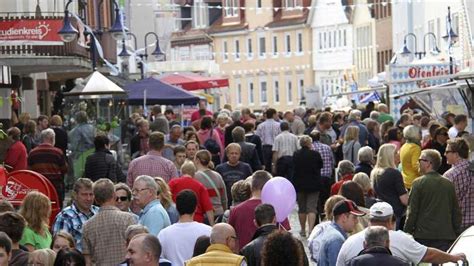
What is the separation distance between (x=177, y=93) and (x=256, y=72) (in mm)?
95011

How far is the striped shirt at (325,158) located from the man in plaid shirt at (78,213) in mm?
11155

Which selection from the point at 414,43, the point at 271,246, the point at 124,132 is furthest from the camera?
the point at 414,43

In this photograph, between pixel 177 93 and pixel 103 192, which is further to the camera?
pixel 177 93

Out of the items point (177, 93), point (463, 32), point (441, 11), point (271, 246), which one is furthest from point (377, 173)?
point (441, 11)

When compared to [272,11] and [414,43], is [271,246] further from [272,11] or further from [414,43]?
[272,11]

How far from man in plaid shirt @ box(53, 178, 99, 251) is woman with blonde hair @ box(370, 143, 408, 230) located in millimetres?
5138

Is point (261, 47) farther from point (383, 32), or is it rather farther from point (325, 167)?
point (325, 167)

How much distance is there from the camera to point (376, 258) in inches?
516

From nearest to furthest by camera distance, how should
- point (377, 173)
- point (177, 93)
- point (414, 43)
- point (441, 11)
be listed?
point (377, 173)
point (177, 93)
point (441, 11)
point (414, 43)

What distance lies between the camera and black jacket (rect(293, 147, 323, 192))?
26.6 m

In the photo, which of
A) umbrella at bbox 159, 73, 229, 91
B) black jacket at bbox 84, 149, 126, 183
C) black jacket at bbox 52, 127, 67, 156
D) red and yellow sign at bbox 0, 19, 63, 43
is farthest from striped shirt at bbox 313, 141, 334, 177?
umbrella at bbox 159, 73, 229, 91

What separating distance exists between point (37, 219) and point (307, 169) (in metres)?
11.6

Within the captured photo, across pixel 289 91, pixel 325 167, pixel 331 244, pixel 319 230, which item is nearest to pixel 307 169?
pixel 325 167

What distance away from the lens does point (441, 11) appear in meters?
67.6
